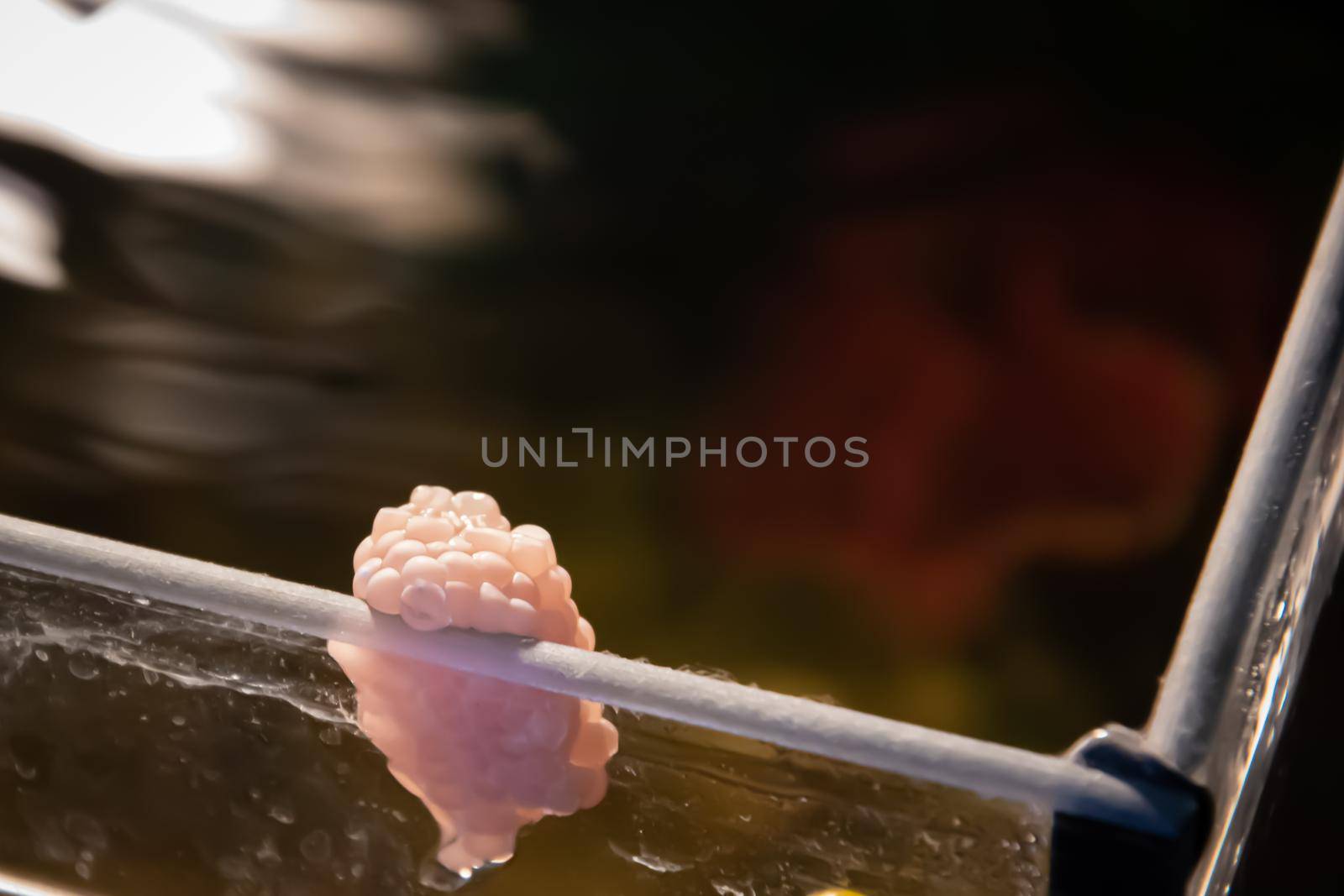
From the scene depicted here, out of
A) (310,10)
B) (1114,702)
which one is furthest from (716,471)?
(310,10)

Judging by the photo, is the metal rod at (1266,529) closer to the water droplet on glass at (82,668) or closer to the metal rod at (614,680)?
the metal rod at (614,680)

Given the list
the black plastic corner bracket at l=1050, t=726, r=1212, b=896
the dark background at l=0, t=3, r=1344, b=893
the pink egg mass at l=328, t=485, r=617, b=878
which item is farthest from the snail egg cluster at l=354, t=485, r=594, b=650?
the dark background at l=0, t=3, r=1344, b=893

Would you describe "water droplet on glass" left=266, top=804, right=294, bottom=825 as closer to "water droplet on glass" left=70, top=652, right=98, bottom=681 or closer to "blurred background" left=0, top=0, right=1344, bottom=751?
"water droplet on glass" left=70, top=652, right=98, bottom=681

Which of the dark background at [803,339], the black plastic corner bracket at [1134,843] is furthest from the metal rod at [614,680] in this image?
the dark background at [803,339]

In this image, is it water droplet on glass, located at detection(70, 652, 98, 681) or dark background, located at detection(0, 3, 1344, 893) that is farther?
dark background, located at detection(0, 3, 1344, 893)

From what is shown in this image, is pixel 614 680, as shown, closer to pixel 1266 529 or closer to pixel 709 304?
pixel 1266 529

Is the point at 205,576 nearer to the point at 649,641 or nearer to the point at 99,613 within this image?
the point at 99,613
